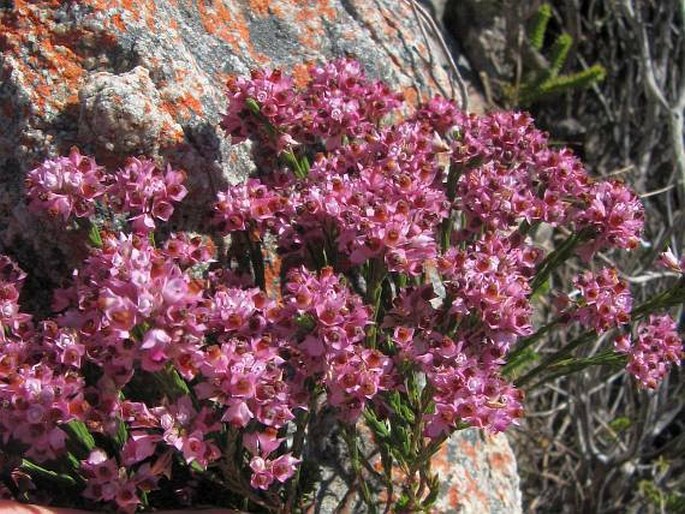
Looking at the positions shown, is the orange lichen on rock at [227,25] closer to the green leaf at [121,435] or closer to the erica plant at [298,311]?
the erica plant at [298,311]

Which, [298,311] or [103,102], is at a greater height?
[103,102]

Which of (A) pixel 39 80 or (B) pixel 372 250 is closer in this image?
(B) pixel 372 250

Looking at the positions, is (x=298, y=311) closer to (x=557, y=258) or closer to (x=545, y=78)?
(x=557, y=258)

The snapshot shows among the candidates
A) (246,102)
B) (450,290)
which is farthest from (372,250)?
(246,102)

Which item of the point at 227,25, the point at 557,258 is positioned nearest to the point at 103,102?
the point at 227,25

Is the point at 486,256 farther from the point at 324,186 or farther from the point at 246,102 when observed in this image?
the point at 246,102

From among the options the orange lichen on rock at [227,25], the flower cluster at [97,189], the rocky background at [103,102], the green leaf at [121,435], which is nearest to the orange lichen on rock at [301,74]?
the orange lichen on rock at [227,25]

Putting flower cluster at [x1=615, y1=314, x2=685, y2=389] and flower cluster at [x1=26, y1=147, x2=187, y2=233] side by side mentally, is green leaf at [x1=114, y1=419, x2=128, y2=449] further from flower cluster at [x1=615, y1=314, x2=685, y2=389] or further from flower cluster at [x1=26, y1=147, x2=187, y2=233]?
flower cluster at [x1=615, y1=314, x2=685, y2=389]

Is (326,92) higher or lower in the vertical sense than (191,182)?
higher
